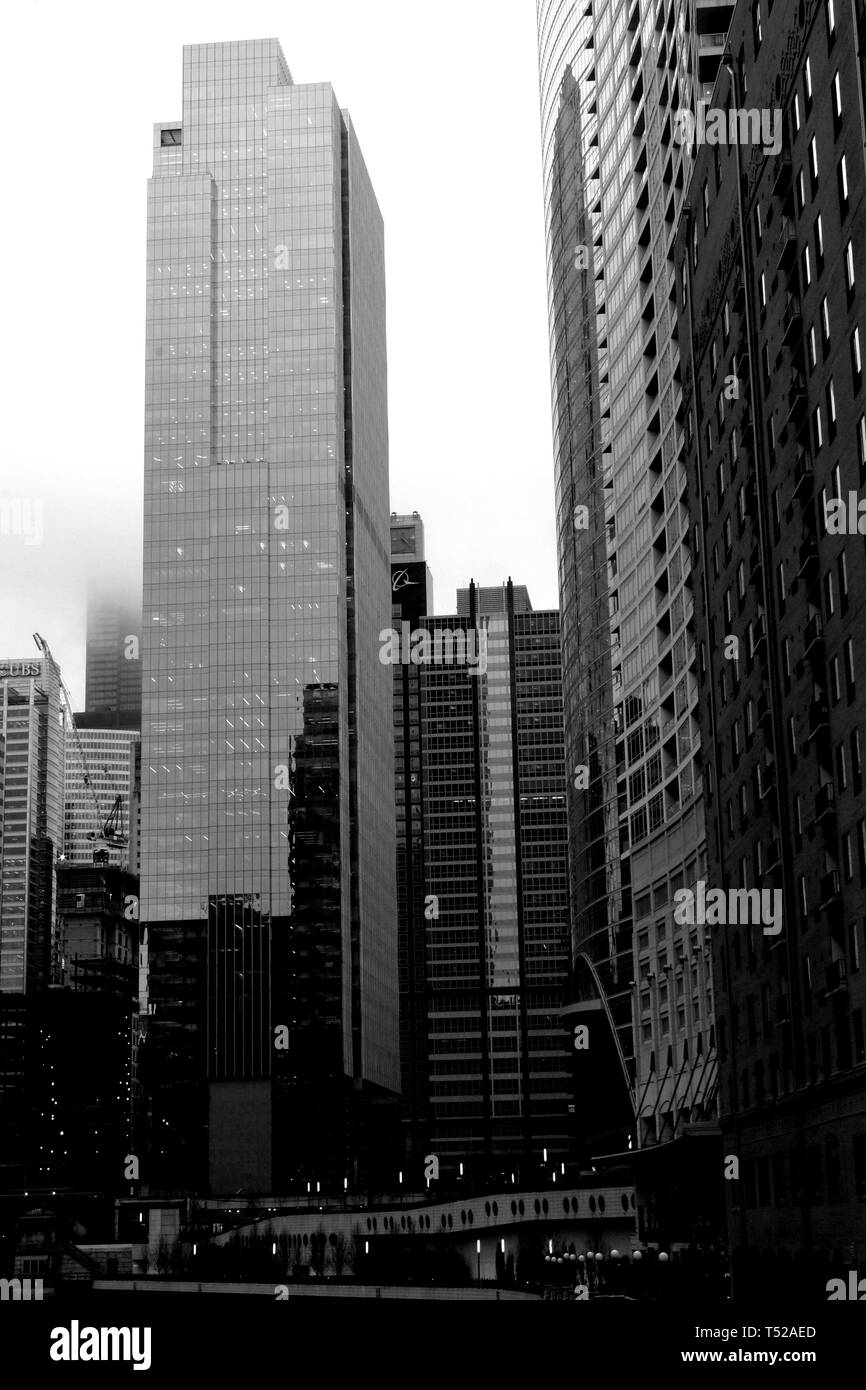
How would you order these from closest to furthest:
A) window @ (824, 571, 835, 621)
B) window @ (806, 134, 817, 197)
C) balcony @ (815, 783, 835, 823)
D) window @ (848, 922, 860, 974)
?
window @ (848, 922, 860, 974), window @ (824, 571, 835, 621), balcony @ (815, 783, 835, 823), window @ (806, 134, 817, 197)

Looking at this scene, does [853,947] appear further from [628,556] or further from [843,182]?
[628,556]

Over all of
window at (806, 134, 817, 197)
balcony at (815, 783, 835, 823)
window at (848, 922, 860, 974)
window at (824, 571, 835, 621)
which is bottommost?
window at (848, 922, 860, 974)

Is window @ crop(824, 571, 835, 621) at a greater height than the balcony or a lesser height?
greater

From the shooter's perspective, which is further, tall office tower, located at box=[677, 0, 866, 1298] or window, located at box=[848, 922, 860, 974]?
tall office tower, located at box=[677, 0, 866, 1298]

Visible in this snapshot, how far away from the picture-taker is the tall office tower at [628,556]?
4417 inches

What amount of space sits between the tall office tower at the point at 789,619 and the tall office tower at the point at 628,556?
15527 mm

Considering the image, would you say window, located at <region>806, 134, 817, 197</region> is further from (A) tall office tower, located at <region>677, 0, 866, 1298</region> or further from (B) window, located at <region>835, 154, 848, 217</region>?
(B) window, located at <region>835, 154, 848, 217</region>

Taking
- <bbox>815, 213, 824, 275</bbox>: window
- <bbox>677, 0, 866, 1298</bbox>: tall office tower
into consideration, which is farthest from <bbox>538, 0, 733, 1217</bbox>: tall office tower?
<bbox>815, 213, 824, 275</bbox>: window

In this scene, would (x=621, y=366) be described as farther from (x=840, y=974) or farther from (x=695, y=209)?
(x=840, y=974)

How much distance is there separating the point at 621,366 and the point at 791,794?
76.1 metres

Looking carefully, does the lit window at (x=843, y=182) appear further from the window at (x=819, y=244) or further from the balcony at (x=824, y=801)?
the balcony at (x=824, y=801)

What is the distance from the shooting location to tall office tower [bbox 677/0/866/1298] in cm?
6022

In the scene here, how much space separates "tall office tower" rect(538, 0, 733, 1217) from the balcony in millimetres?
30821
